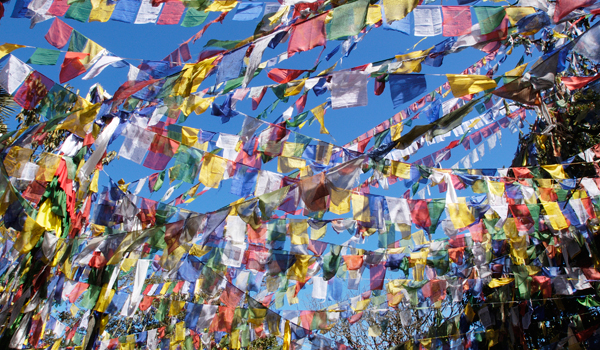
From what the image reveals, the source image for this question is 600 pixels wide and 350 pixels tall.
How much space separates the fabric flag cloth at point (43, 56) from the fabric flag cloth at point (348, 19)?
238cm

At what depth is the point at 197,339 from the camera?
6.71 meters

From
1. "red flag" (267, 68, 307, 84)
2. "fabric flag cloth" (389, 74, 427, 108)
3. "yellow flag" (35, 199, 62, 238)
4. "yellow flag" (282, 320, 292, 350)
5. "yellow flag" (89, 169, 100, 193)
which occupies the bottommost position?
"yellow flag" (282, 320, 292, 350)

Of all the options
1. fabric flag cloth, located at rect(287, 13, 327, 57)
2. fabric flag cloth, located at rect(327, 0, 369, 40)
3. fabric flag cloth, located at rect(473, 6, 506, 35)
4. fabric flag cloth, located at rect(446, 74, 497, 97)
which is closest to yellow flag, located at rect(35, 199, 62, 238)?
fabric flag cloth, located at rect(287, 13, 327, 57)

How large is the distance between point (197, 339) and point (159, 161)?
3.97m

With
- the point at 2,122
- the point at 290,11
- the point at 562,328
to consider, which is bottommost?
the point at 562,328

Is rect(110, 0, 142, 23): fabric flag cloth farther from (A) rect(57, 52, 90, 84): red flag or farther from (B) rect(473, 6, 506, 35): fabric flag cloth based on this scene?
(B) rect(473, 6, 506, 35): fabric flag cloth

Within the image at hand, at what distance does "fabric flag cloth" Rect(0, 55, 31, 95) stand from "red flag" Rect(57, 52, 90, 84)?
694mm

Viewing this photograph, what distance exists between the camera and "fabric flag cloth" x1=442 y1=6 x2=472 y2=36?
9.41 ft

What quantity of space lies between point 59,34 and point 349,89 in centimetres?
260

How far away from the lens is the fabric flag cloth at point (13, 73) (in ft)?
11.4

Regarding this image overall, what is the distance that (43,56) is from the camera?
3295 mm

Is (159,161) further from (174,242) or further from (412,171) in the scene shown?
(412,171)

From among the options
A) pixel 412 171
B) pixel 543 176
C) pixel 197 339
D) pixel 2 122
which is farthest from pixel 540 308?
pixel 2 122

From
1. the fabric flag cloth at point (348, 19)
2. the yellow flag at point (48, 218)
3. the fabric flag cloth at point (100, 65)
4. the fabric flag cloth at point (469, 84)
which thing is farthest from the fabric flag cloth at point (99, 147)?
the fabric flag cloth at point (469, 84)
